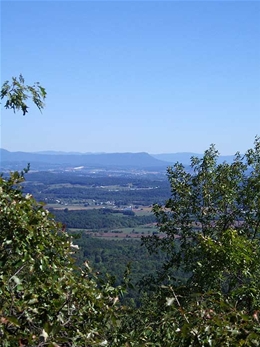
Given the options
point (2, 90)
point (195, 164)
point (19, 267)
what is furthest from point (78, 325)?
point (195, 164)

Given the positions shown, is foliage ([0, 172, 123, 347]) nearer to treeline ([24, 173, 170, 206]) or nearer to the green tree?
the green tree

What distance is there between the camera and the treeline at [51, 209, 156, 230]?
307ft

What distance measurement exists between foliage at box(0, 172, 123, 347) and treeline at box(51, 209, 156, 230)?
86352 mm

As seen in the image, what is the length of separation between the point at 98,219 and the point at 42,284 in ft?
322

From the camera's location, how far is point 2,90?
18.1 ft

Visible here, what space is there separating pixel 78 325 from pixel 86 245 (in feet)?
197

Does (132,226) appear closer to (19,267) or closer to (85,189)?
(85,189)

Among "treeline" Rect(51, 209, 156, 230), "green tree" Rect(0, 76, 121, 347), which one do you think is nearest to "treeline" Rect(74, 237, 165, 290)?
"green tree" Rect(0, 76, 121, 347)

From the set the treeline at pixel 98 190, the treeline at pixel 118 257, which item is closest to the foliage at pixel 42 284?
the treeline at pixel 118 257

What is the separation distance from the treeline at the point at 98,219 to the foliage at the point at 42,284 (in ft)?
283

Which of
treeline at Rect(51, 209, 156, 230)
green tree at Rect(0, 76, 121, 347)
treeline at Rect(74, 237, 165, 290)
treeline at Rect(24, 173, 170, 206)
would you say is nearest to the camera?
green tree at Rect(0, 76, 121, 347)

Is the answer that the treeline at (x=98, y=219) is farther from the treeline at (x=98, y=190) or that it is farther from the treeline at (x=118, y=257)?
the treeline at (x=118, y=257)

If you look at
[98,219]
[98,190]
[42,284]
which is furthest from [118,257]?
[98,190]

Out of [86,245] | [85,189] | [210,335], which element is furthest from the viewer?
[85,189]
